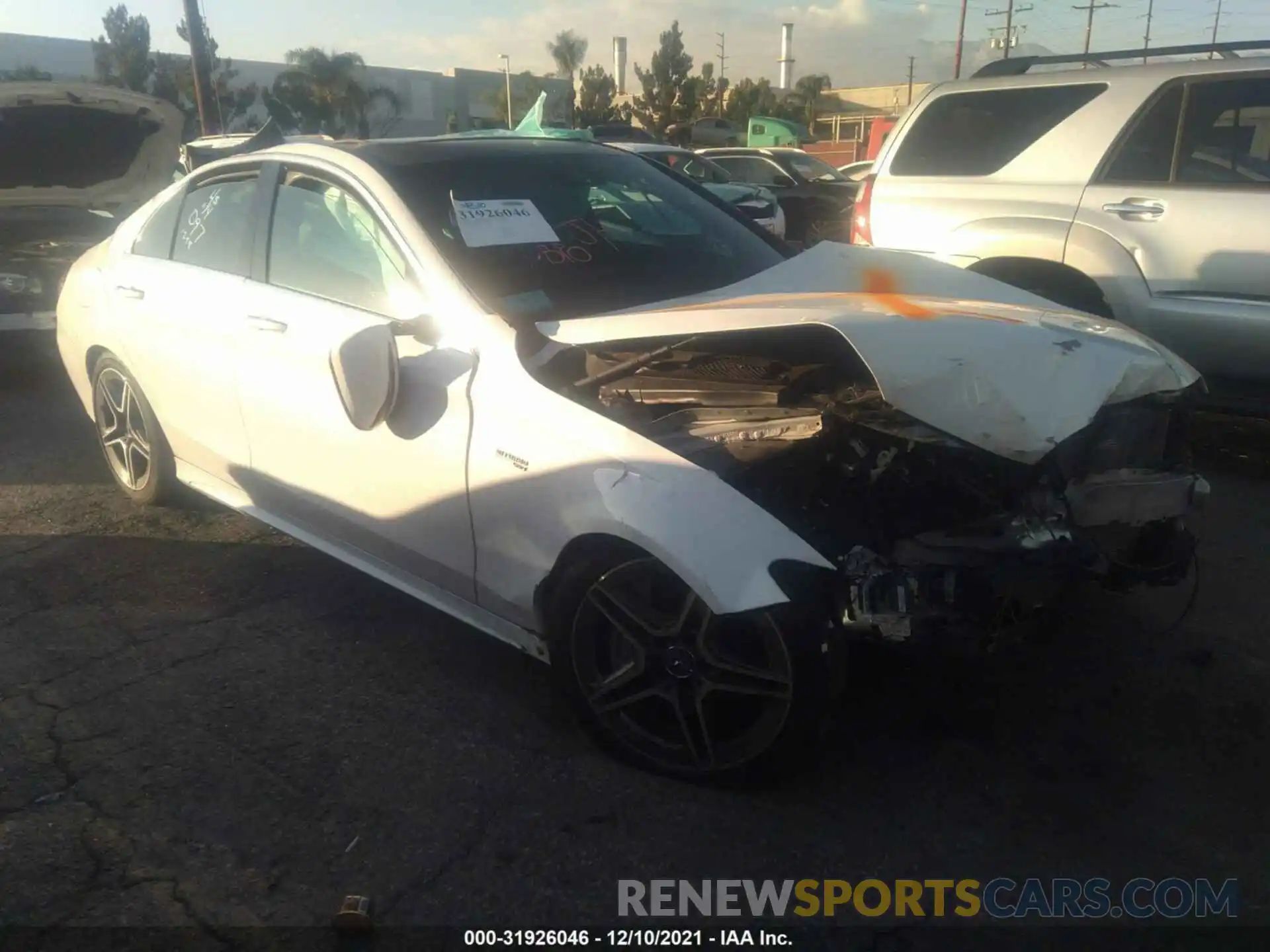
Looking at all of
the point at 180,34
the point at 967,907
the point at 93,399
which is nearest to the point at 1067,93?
the point at 967,907

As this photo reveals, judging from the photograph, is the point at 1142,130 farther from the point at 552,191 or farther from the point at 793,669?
the point at 793,669

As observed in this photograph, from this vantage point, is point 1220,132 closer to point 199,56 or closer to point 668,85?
point 199,56

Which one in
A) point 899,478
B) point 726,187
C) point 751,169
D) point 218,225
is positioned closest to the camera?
point 899,478

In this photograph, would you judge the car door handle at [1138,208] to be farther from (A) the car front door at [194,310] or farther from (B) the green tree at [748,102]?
(B) the green tree at [748,102]

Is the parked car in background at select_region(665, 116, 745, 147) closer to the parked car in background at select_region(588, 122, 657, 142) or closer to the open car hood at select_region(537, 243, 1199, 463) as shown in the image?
the parked car in background at select_region(588, 122, 657, 142)

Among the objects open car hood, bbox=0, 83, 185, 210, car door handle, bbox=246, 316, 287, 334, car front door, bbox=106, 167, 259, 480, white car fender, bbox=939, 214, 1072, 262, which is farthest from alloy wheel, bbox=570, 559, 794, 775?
open car hood, bbox=0, 83, 185, 210

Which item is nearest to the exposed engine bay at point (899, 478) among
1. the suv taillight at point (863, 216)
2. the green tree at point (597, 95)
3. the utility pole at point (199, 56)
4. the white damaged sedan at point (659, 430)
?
the white damaged sedan at point (659, 430)

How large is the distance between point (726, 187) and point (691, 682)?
1207 centimetres

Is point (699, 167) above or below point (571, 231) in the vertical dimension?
above

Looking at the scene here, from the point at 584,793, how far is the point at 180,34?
45964 millimetres

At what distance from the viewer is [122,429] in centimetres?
479

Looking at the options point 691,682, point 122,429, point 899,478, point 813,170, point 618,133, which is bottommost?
point 691,682

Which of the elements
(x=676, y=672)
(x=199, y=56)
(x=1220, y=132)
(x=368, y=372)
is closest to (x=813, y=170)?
(x=199, y=56)

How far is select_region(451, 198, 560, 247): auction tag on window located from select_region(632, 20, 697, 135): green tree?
156 feet
